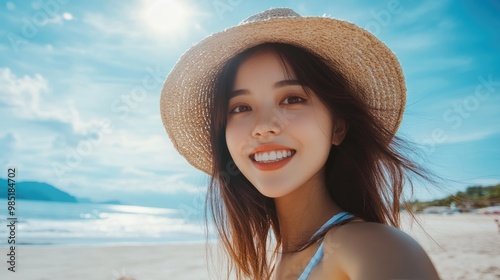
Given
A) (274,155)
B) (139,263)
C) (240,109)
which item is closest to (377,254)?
(274,155)

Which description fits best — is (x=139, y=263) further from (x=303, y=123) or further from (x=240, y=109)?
(x=303, y=123)

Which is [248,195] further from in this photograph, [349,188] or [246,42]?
[246,42]

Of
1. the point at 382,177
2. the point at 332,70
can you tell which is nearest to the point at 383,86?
the point at 332,70

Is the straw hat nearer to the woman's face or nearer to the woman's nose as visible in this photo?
the woman's face

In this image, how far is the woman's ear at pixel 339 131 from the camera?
188 cm

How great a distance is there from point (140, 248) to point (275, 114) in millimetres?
9139

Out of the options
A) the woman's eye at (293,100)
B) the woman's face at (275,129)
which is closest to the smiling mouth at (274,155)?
the woman's face at (275,129)

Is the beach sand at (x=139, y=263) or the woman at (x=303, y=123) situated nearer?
the woman at (x=303, y=123)

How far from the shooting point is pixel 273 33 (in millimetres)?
1871

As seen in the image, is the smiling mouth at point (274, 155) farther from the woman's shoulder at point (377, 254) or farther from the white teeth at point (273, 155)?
the woman's shoulder at point (377, 254)

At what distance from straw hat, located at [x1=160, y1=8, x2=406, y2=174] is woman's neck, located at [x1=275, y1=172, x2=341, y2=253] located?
0.46 metres

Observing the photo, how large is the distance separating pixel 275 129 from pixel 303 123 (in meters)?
0.12

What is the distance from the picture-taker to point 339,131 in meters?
1.90

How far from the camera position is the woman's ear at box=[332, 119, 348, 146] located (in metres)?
1.88
